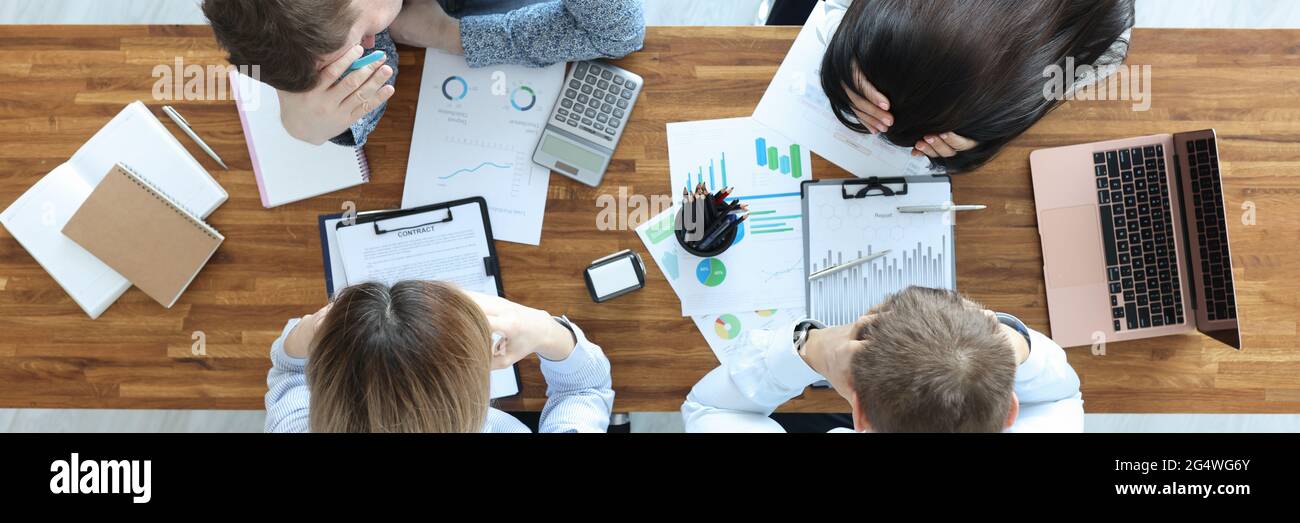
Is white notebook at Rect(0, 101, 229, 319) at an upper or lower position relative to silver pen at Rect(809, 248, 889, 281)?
upper

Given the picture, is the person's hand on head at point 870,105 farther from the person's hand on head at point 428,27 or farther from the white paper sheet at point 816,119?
the person's hand on head at point 428,27

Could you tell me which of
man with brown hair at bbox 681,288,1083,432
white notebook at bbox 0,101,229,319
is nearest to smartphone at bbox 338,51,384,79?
white notebook at bbox 0,101,229,319

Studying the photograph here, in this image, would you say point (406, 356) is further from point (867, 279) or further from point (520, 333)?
point (867, 279)

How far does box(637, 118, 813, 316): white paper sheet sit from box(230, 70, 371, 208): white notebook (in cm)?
51

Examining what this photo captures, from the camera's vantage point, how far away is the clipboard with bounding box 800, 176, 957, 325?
1263 millimetres

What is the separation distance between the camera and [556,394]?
1251 millimetres

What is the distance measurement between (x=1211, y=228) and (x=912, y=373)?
0.64 m

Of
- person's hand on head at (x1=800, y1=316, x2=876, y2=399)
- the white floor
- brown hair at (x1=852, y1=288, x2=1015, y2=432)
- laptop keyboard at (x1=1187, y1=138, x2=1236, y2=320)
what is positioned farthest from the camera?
the white floor

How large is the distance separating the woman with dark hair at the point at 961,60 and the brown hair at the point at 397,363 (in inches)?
26.5

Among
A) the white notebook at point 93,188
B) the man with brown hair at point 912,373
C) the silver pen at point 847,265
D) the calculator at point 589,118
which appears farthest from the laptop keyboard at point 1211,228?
the white notebook at point 93,188

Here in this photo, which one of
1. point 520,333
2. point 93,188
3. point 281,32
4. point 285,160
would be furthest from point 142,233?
point 520,333

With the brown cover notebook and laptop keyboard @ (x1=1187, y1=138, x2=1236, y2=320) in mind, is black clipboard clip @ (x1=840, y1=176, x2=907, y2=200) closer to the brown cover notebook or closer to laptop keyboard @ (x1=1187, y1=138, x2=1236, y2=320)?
laptop keyboard @ (x1=1187, y1=138, x2=1236, y2=320)

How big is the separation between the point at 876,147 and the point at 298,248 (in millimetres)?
1003
